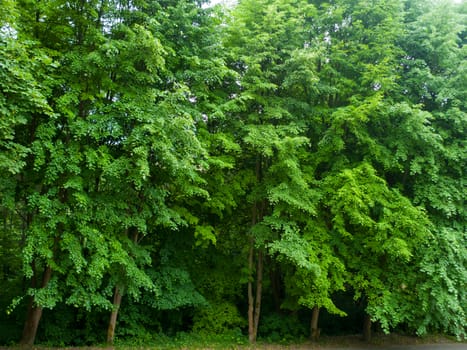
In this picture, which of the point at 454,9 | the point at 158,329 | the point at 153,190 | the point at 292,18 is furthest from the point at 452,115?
the point at 158,329

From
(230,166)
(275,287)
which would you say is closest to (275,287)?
(275,287)

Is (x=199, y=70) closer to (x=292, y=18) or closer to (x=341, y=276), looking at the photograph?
(x=292, y=18)

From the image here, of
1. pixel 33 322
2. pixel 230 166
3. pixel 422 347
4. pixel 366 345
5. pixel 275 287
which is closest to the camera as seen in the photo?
pixel 33 322

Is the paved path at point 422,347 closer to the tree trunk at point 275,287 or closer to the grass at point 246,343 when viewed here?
the grass at point 246,343

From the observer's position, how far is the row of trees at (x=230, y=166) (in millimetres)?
8438

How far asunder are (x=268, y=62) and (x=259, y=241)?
5935mm

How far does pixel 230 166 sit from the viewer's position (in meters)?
10.1

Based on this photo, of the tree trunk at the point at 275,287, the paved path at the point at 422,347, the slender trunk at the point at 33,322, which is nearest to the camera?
the slender trunk at the point at 33,322

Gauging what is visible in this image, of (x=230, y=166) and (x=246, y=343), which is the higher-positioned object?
(x=230, y=166)

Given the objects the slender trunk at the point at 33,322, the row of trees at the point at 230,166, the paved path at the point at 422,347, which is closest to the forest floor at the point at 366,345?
the paved path at the point at 422,347

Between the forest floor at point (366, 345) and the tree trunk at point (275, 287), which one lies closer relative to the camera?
the forest floor at point (366, 345)

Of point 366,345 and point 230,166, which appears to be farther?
point 366,345

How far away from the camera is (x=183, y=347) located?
10.5 meters

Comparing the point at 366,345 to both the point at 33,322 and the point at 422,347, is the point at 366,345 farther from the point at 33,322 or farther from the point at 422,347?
the point at 33,322
